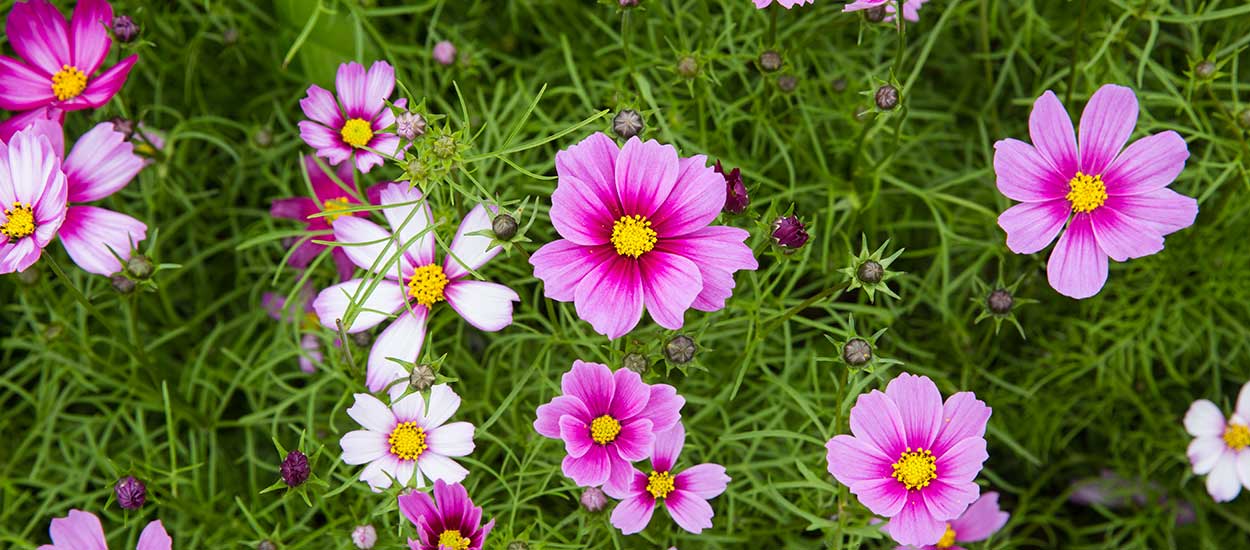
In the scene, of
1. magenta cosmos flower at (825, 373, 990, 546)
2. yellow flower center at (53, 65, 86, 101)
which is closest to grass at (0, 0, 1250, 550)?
yellow flower center at (53, 65, 86, 101)

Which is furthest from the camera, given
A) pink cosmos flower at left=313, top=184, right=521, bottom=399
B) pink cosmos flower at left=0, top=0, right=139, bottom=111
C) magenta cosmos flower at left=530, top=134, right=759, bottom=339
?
pink cosmos flower at left=0, top=0, right=139, bottom=111

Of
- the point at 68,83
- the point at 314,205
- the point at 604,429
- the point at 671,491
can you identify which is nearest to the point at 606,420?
the point at 604,429

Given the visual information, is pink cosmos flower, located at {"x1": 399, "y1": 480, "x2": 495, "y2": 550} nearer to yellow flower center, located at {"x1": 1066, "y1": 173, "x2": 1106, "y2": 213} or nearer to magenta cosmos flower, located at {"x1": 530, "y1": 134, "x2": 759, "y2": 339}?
magenta cosmos flower, located at {"x1": 530, "y1": 134, "x2": 759, "y2": 339}

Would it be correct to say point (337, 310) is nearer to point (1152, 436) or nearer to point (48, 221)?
point (48, 221)

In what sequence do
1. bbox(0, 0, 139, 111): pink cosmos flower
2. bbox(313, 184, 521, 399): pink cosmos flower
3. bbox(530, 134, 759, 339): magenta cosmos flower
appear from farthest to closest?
bbox(0, 0, 139, 111): pink cosmos flower
bbox(313, 184, 521, 399): pink cosmos flower
bbox(530, 134, 759, 339): magenta cosmos flower

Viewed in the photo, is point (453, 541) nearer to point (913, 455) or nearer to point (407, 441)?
point (407, 441)

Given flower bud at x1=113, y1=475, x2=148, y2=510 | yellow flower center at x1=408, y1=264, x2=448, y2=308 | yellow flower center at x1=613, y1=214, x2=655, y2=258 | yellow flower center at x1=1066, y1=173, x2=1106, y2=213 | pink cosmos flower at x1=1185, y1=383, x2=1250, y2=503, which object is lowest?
flower bud at x1=113, y1=475, x2=148, y2=510
